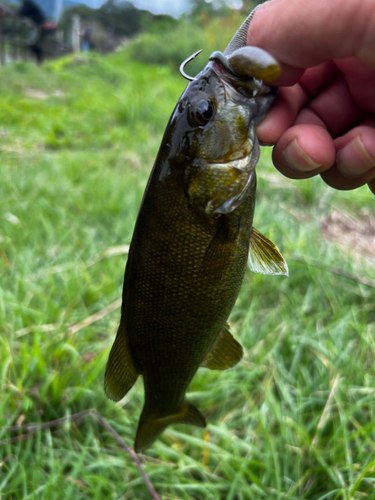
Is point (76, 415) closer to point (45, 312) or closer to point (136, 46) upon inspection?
point (45, 312)

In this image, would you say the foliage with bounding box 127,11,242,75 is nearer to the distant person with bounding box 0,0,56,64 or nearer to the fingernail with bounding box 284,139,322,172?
the distant person with bounding box 0,0,56,64

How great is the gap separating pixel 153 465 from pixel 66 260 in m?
1.50

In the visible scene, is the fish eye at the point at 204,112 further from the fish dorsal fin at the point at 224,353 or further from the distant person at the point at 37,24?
the distant person at the point at 37,24

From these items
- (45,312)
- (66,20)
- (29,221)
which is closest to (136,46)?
(66,20)

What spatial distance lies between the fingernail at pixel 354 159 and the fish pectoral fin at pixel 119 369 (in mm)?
855

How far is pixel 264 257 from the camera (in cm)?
114

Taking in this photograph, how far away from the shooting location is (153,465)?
5.49 ft

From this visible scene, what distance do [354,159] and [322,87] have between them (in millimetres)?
Answer: 384

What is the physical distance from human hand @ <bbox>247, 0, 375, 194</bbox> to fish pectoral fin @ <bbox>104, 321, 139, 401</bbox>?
2.29ft

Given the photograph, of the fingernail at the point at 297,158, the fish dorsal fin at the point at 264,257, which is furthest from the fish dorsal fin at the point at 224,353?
the fingernail at the point at 297,158

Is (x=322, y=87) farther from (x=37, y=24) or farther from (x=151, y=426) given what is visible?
(x=37, y=24)

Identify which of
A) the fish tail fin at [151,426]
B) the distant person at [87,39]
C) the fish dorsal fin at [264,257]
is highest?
the fish dorsal fin at [264,257]

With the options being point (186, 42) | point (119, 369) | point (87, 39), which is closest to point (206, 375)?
point (119, 369)

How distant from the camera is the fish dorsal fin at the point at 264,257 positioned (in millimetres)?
1114
